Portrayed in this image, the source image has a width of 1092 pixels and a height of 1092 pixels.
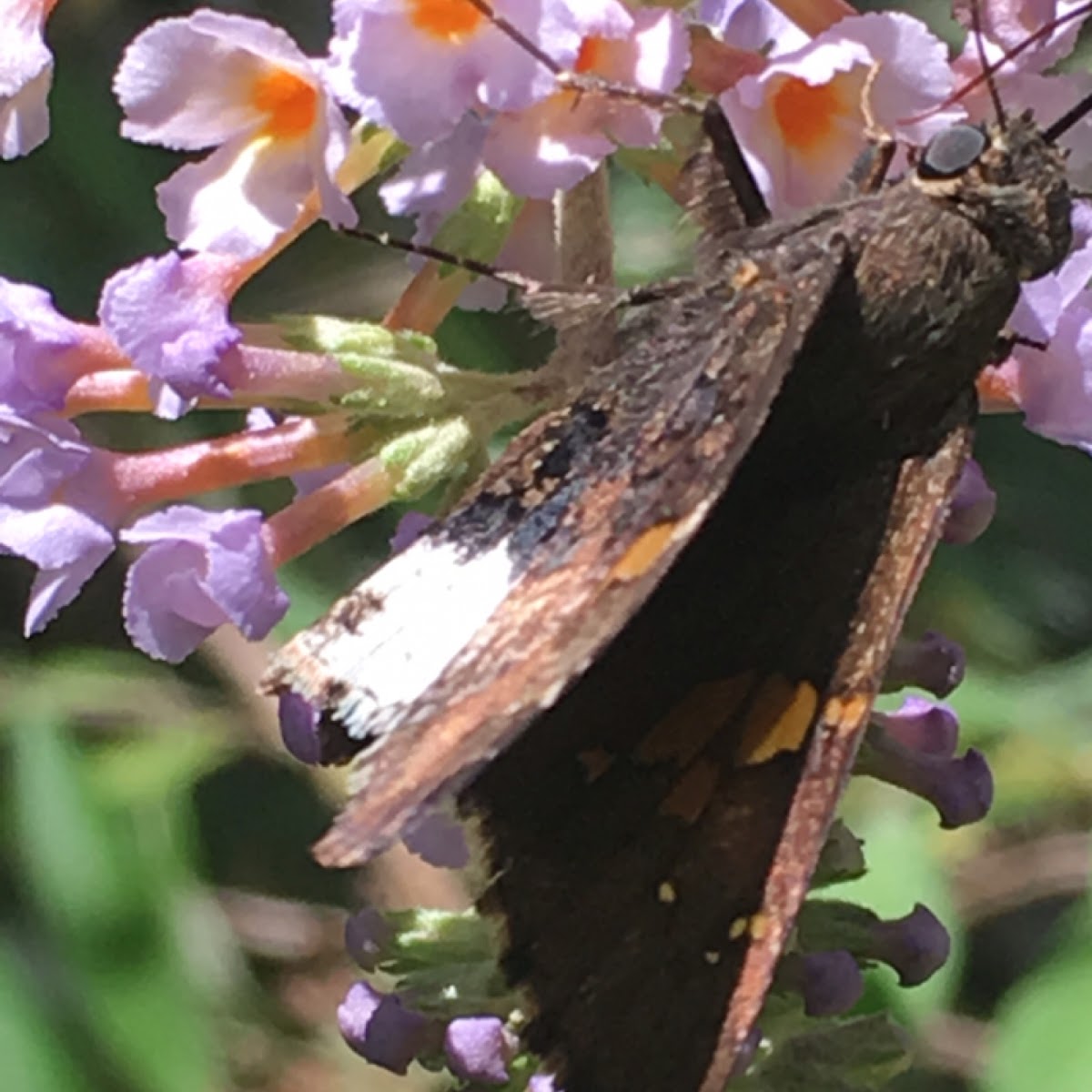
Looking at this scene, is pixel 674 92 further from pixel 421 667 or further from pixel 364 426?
pixel 421 667

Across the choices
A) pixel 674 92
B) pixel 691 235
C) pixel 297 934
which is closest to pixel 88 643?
pixel 297 934

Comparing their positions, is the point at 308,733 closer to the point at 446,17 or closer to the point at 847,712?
the point at 847,712

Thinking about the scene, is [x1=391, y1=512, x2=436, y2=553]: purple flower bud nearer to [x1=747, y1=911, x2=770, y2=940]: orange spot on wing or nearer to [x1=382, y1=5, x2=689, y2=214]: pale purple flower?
[x1=382, y1=5, x2=689, y2=214]: pale purple flower

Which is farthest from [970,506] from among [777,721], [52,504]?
[52,504]

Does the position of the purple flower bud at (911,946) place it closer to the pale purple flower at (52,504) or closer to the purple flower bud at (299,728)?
the purple flower bud at (299,728)

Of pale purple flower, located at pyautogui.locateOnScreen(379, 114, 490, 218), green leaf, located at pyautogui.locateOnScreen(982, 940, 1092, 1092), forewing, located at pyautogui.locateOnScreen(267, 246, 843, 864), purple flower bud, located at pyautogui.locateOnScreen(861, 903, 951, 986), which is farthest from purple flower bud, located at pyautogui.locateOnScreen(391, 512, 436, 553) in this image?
green leaf, located at pyautogui.locateOnScreen(982, 940, 1092, 1092)

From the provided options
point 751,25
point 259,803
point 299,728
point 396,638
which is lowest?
point 259,803

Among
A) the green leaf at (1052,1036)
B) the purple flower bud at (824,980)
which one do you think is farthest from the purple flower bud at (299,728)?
the green leaf at (1052,1036)
